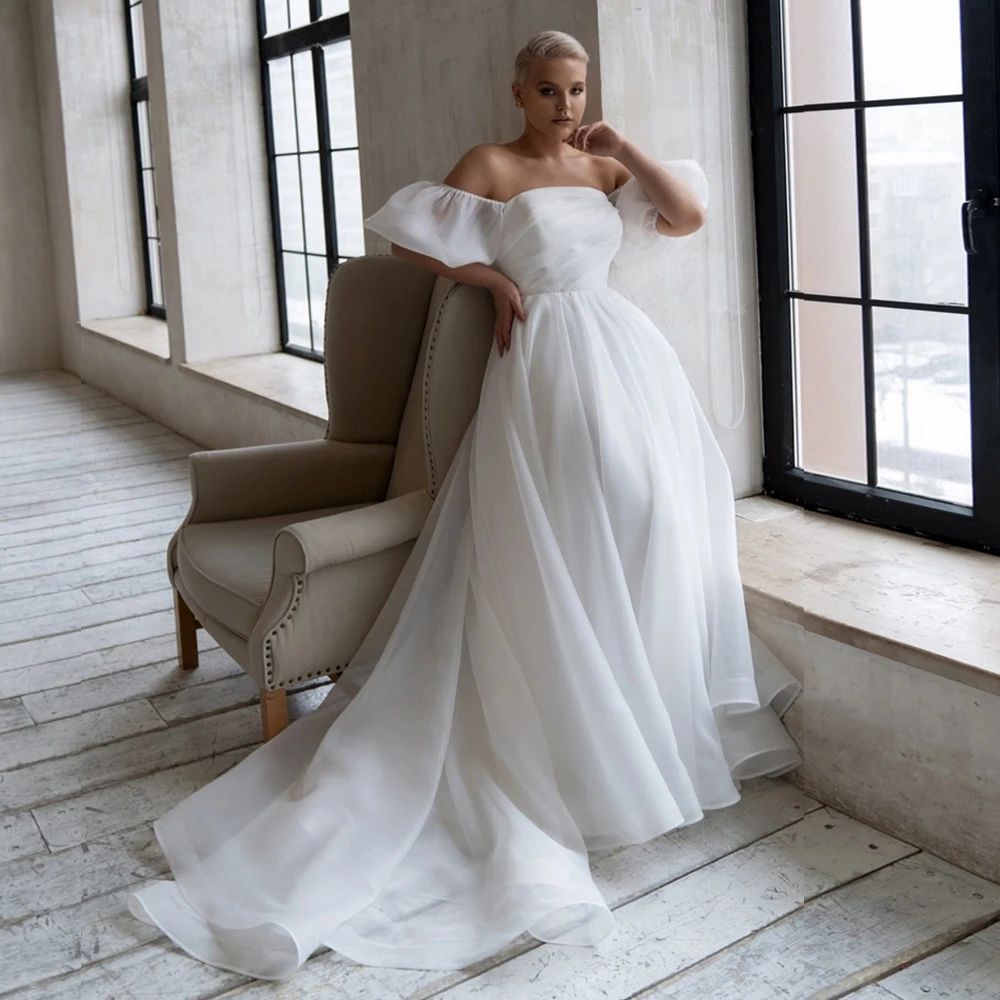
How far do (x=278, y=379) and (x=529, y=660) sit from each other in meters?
3.57

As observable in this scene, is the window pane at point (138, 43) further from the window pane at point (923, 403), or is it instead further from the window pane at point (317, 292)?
the window pane at point (923, 403)

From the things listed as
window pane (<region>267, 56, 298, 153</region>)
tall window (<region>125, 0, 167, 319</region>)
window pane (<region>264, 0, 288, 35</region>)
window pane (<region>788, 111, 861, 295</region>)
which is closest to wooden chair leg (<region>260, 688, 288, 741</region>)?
window pane (<region>788, 111, 861, 295</region>)

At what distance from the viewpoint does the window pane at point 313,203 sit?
5.92 metres

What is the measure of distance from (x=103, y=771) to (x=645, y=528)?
142 centimetres

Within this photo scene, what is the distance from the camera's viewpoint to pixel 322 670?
2.94 metres

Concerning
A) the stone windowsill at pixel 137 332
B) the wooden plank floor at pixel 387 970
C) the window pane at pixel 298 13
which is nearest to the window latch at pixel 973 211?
the wooden plank floor at pixel 387 970

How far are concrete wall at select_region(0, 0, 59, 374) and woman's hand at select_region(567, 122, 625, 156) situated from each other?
7385 millimetres

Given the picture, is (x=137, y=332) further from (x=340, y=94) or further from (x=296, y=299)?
(x=340, y=94)

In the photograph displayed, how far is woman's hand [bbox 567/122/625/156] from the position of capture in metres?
2.78

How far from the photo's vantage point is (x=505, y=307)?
9.21 feet

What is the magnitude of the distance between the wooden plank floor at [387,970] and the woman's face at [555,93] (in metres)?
1.50

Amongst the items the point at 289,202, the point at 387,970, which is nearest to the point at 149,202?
the point at 289,202

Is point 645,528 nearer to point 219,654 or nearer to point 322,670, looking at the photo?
point 322,670

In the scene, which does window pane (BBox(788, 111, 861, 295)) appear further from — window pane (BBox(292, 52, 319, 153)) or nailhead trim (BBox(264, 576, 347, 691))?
window pane (BBox(292, 52, 319, 153))
